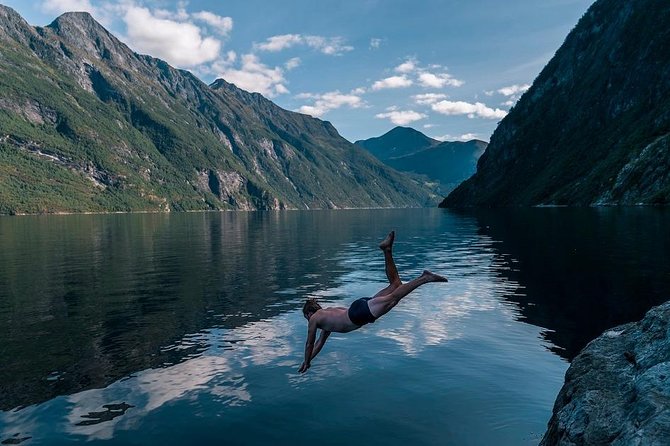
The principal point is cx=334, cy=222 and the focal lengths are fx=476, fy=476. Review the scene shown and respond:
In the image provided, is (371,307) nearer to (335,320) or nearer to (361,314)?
(361,314)

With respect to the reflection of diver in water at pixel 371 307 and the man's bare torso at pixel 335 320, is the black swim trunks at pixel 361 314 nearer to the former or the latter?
the reflection of diver in water at pixel 371 307

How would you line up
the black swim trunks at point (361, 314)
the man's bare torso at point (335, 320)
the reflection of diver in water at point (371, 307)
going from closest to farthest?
the reflection of diver in water at point (371, 307) < the black swim trunks at point (361, 314) < the man's bare torso at point (335, 320)

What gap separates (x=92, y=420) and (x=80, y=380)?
13.3ft

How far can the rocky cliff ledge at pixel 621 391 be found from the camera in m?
8.12

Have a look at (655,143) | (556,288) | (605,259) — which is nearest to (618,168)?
(655,143)

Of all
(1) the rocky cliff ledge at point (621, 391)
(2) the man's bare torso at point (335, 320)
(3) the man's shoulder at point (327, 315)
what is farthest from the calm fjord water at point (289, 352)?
(3) the man's shoulder at point (327, 315)

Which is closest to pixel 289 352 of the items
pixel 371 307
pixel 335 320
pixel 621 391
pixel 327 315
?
pixel 327 315

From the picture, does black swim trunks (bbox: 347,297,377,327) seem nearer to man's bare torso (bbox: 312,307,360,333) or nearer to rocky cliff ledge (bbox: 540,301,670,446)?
man's bare torso (bbox: 312,307,360,333)

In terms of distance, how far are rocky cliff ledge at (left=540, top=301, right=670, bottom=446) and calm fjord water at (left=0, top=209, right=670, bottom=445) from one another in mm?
3050

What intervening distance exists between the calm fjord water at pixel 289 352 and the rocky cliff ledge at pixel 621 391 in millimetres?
3050

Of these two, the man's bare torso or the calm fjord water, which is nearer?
the man's bare torso

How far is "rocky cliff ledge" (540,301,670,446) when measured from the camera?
8117 millimetres

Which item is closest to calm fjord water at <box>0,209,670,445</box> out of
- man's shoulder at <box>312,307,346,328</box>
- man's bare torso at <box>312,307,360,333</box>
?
man's bare torso at <box>312,307,360,333</box>

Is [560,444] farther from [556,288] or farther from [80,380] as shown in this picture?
[556,288]
